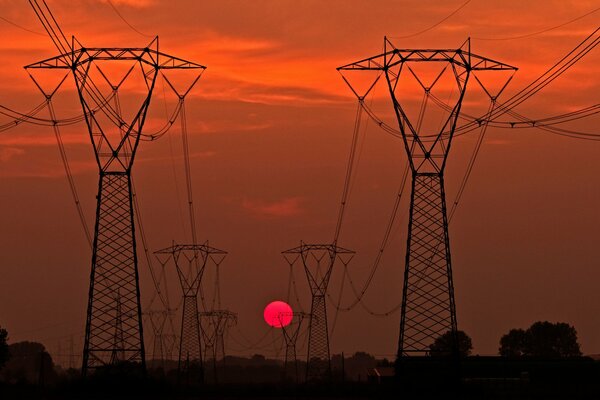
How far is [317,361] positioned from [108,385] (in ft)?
196

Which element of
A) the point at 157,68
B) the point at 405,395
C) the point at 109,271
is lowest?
the point at 405,395

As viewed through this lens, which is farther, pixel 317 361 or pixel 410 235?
pixel 317 361

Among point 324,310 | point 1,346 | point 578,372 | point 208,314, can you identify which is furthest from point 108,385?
point 208,314

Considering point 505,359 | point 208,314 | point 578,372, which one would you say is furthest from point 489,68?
point 208,314

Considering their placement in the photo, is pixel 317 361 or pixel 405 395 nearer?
pixel 405 395

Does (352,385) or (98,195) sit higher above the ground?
(98,195)

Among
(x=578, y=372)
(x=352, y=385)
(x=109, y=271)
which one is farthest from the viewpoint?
(x=578, y=372)

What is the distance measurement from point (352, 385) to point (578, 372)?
3433 centimetres

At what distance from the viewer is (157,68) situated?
62219 mm

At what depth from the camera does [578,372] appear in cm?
11219

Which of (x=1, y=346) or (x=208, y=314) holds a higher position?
(x=208, y=314)

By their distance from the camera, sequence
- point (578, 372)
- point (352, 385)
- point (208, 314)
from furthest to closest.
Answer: point (208, 314), point (578, 372), point (352, 385)

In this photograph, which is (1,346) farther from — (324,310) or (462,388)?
(462,388)

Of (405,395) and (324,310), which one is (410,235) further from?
(324,310)
